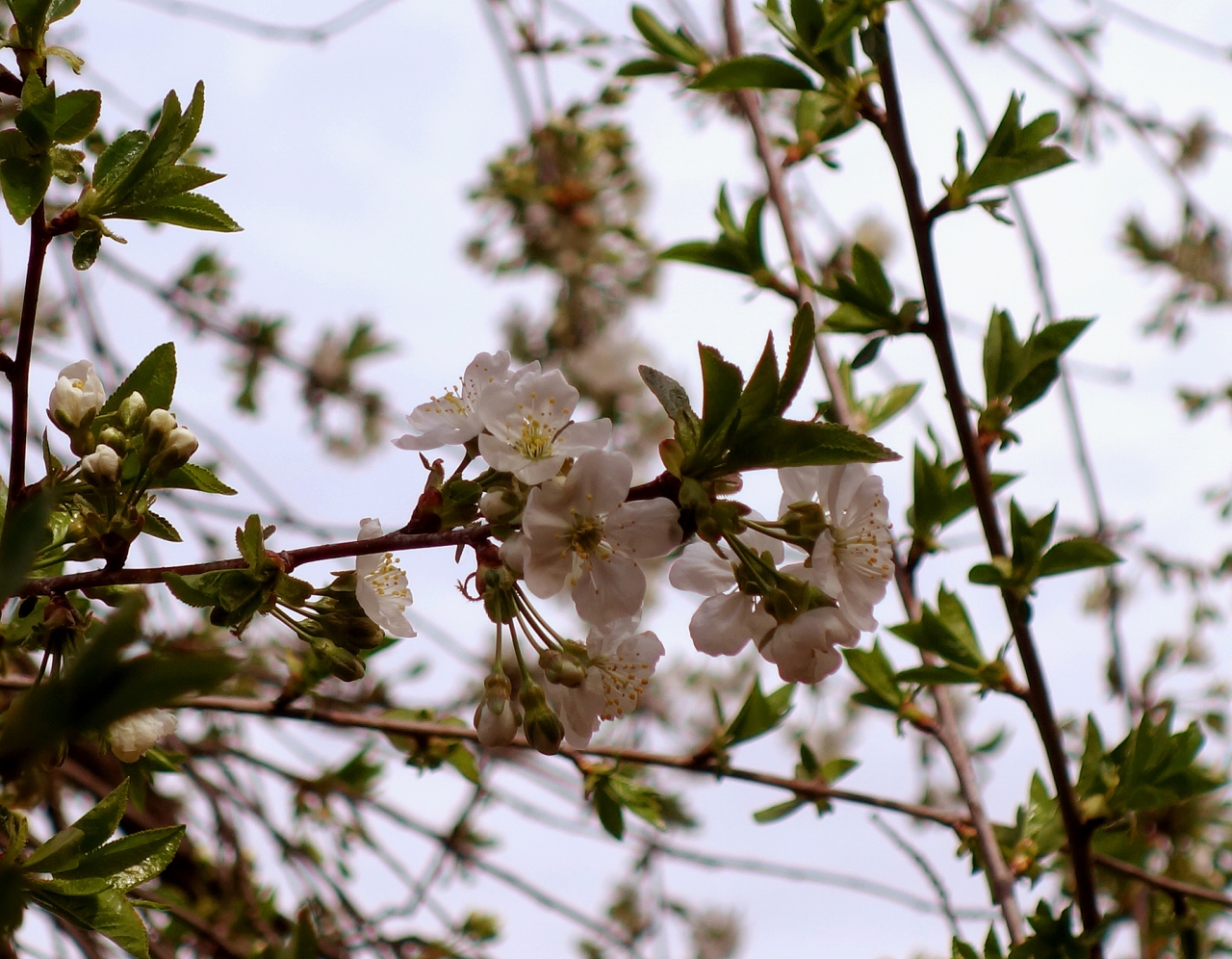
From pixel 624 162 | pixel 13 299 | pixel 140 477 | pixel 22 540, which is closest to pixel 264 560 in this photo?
pixel 140 477

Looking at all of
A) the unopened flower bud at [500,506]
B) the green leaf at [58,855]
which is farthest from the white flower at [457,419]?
the green leaf at [58,855]

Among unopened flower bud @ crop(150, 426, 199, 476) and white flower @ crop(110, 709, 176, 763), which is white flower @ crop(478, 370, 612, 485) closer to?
unopened flower bud @ crop(150, 426, 199, 476)

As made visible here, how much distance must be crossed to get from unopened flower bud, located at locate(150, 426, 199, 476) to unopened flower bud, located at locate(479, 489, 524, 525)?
253 mm

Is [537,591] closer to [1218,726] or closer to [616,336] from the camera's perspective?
[1218,726]

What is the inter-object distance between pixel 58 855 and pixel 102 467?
0.32 meters

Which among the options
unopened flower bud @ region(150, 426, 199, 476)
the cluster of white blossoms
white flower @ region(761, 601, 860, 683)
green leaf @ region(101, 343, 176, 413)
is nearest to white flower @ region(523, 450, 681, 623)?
the cluster of white blossoms

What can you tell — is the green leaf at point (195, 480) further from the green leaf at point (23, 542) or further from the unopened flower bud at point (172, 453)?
the green leaf at point (23, 542)

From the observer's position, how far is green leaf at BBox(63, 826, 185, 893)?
0.88 meters

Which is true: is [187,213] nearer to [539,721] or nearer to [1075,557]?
[539,721]

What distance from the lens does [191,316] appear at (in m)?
3.10

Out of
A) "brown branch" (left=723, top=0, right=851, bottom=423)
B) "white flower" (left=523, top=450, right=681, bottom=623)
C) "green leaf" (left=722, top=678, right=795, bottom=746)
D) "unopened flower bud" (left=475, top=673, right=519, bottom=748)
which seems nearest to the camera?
"white flower" (left=523, top=450, right=681, bottom=623)

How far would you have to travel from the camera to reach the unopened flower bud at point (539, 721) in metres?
0.94

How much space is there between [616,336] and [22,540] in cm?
347

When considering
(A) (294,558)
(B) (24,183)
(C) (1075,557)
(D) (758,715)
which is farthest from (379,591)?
(C) (1075,557)
